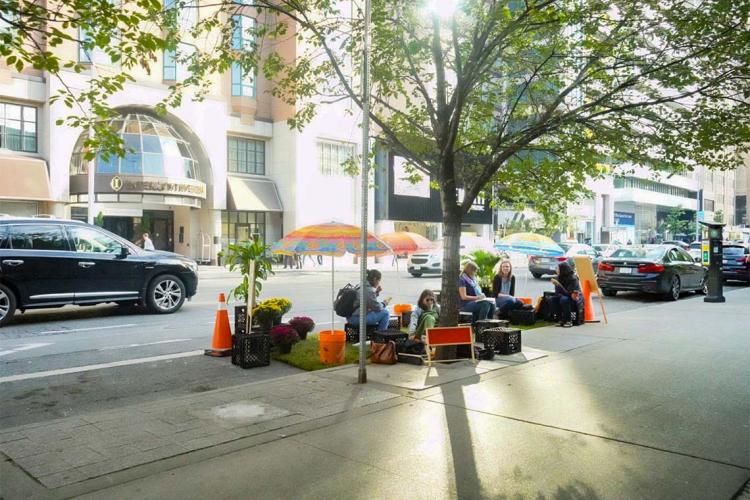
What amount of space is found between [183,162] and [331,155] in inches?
424

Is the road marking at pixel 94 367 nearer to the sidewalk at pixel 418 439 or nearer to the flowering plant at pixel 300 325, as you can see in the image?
the flowering plant at pixel 300 325

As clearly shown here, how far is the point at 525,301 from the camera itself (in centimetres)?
1289

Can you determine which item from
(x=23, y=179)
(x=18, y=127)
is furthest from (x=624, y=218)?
(x=23, y=179)

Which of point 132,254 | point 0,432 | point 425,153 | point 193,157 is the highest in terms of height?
point 193,157

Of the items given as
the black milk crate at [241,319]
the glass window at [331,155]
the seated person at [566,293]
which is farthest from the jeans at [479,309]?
the glass window at [331,155]

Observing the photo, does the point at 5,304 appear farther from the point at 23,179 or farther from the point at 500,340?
the point at 23,179

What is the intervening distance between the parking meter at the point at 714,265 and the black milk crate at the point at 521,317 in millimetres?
7306

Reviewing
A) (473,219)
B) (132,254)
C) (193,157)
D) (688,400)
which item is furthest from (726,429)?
(473,219)

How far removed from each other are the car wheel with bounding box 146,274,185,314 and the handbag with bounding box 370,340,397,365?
6.45 meters

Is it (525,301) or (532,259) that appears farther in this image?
(532,259)

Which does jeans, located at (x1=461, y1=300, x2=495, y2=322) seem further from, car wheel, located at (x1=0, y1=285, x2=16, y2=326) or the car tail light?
the car tail light

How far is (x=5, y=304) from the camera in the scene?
10.9m

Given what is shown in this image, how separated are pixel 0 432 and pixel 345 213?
3589 centimetres

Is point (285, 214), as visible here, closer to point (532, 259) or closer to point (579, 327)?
point (532, 259)
